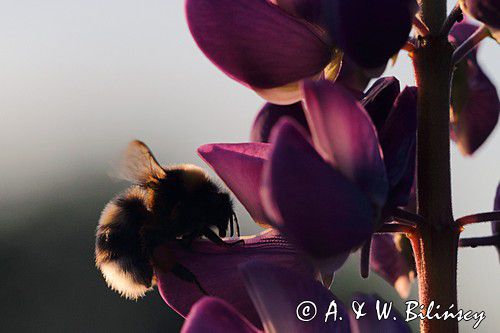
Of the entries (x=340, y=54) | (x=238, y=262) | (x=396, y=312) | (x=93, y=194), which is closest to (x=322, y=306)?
(x=396, y=312)

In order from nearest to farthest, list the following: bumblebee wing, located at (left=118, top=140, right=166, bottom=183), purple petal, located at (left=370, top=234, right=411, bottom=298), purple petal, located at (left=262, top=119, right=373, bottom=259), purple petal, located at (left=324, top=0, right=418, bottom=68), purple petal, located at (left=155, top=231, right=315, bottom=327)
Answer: purple petal, located at (left=262, top=119, right=373, bottom=259), purple petal, located at (left=324, top=0, right=418, bottom=68), purple petal, located at (left=155, top=231, right=315, bottom=327), bumblebee wing, located at (left=118, top=140, right=166, bottom=183), purple petal, located at (left=370, top=234, right=411, bottom=298)

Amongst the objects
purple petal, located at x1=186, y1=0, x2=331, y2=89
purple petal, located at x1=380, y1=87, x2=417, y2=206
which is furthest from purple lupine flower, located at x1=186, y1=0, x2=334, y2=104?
purple petal, located at x1=380, y1=87, x2=417, y2=206

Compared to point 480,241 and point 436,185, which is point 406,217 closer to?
point 436,185

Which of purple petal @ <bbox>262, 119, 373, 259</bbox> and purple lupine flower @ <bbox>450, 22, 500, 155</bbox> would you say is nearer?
purple petal @ <bbox>262, 119, 373, 259</bbox>

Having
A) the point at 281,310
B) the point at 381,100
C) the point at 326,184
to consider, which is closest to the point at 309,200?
the point at 326,184

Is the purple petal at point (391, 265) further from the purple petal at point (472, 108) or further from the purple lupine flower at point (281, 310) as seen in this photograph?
the purple lupine flower at point (281, 310)

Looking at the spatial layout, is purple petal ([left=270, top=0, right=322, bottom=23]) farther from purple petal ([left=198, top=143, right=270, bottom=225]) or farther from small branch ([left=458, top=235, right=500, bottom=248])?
small branch ([left=458, top=235, right=500, bottom=248])

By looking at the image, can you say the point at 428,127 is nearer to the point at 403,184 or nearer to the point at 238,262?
the point at 403,184
